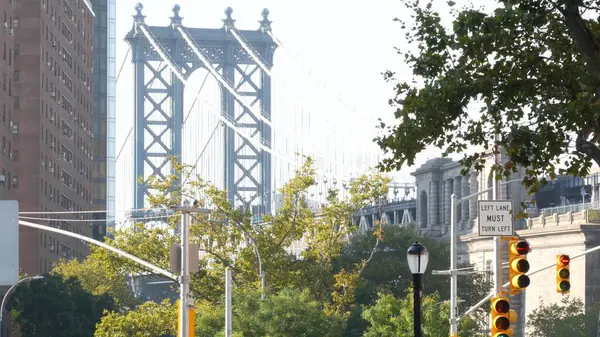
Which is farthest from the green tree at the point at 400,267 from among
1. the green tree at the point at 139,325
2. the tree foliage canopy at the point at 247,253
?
the green tree at the point at 139,325

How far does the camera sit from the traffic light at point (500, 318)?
32.4 meters

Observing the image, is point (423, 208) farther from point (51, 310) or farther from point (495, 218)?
point (495, 218)

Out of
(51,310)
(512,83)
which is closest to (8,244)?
(512,83)

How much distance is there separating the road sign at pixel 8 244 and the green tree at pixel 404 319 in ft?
148

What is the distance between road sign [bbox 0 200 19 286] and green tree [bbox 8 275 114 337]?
84.7 metres

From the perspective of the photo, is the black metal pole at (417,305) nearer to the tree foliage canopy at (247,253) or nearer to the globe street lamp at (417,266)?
the globe street lamp at (417,266)

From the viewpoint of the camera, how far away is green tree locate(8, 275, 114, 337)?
360 feet

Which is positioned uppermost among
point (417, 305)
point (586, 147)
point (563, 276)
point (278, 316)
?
point (586, 147)

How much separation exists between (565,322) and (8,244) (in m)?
104

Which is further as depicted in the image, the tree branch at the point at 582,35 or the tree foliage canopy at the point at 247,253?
the tree foliage canopy at the point at 247,253

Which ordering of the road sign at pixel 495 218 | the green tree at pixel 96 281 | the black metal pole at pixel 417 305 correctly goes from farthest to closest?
the green tree at pixel 96 281 → the road sign at pixel 495 218 → the black metal pole at pixel 417 305

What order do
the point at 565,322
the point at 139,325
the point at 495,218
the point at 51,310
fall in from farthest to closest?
1. the point at 565,322
2. the point at 51,310
3. the point at 139,325
4. the point at 495,218

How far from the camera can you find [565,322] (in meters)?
126

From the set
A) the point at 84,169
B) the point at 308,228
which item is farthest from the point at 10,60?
the point at 308,228
